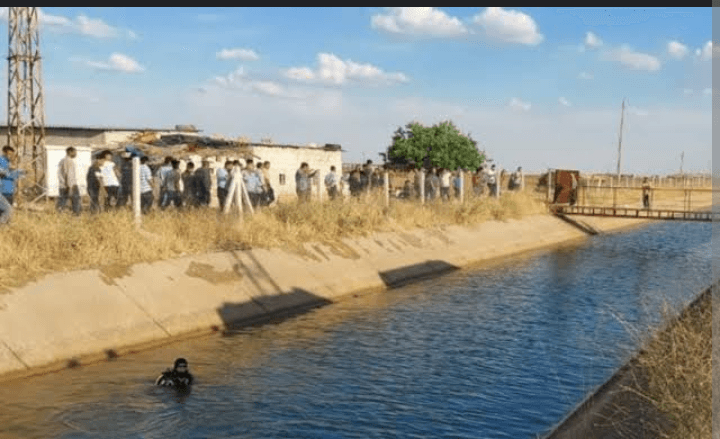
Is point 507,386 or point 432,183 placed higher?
point 432,183

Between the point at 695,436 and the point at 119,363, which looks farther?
the point at 119,363

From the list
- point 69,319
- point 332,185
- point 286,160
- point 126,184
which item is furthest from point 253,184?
point 286,160

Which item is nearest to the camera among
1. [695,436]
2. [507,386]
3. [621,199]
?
[695,436]

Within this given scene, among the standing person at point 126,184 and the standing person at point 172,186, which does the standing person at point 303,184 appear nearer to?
the standing person at point 172,186

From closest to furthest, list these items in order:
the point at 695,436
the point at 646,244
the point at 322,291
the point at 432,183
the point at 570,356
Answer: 1. the point at 695,436
2. the point at 570,356
3. the point at 322,291
4. the point at 432,183
5. the point at 646,244

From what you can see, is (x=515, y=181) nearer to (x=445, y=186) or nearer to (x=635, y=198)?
(x=445, y=186)

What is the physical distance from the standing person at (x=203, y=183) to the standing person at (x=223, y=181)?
0.32m

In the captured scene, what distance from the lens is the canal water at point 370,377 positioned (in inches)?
373

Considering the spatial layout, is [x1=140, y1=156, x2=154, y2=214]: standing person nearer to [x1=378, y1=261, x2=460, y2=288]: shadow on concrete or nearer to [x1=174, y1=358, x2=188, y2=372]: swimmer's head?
[x1=378, y1=261, x2=460, y2=288]: shadow on concrete

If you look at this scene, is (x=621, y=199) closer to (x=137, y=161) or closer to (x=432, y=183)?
(x=432, y=183)

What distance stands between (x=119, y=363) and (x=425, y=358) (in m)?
4.71

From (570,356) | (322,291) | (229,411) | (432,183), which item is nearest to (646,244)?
(432,183)

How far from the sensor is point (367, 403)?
34.1 feet

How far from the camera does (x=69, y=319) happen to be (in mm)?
12883
